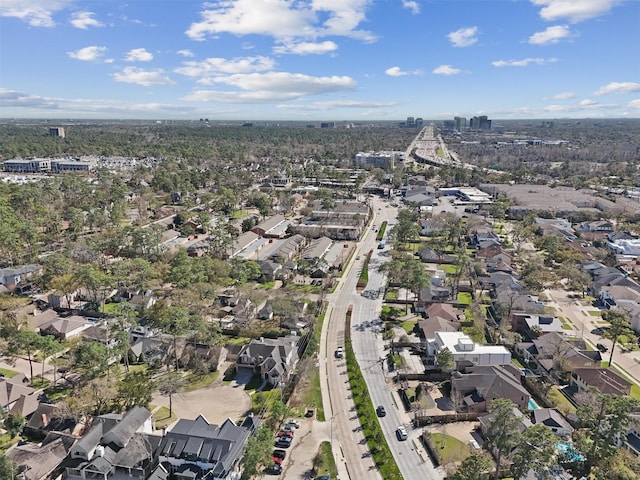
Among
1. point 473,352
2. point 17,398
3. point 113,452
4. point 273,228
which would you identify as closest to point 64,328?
point 17,398

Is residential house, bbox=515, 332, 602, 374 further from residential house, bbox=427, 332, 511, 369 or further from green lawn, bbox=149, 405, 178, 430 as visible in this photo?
green lawn, bbox=149, 405, 178, 430

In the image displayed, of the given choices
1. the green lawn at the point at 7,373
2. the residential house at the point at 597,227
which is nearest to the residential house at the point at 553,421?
the green lawn at the point at 7,373

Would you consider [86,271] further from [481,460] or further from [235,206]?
[235,206]

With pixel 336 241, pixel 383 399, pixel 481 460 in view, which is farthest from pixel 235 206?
pixel 481 460

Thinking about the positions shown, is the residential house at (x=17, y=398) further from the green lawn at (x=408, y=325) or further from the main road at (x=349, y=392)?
the green lawn at (x=408, y=325)

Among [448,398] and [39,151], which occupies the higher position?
[39,151]

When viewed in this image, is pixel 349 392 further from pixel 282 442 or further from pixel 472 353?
pixel 472 353

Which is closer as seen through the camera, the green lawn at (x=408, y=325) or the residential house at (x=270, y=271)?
the green lawn at (x=408, y=325)
